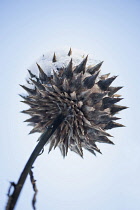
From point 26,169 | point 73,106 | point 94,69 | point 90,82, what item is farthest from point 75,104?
point 26,169

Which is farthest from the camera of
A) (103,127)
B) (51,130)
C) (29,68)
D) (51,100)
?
(29,68)

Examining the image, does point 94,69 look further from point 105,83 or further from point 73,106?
point 73,106

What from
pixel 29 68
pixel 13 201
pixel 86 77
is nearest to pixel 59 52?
pixel 29 68

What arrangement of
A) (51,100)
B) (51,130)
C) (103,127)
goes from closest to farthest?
(51,130) < (51,100) < (103,127)

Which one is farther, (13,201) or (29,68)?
(29,68)

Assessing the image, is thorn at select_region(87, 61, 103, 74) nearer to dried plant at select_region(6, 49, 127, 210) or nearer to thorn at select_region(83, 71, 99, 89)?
dried plant at select_region(6, 49, 127, 210)

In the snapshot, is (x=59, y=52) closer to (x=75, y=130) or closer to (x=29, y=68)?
(x=29, y=68)

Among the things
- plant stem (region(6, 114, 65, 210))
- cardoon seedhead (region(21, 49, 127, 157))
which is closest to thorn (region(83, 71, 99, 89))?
cardoon seedhead (region(21, 49, 127, 157))

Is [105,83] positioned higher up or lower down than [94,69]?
lower down
